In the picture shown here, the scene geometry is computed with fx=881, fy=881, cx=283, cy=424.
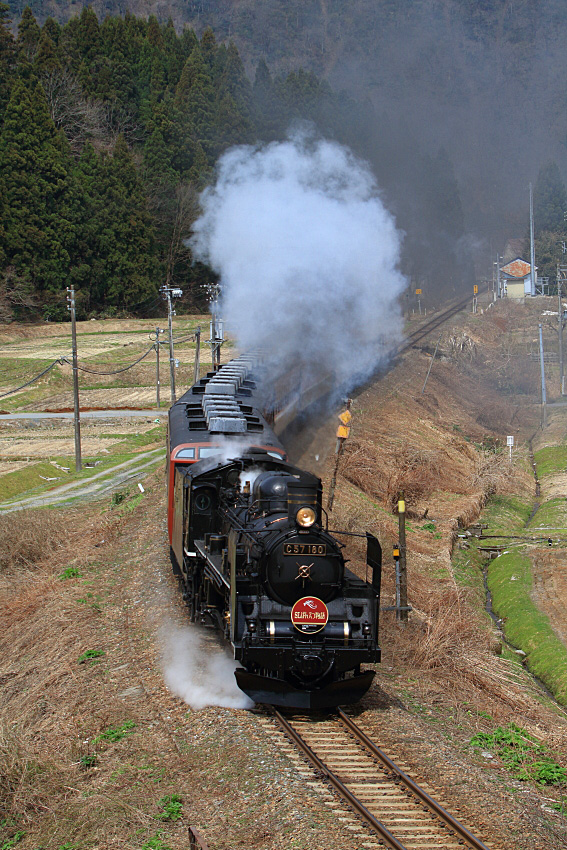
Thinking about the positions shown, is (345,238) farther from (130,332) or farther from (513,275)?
(513,275)

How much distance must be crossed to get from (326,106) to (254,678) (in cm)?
8353

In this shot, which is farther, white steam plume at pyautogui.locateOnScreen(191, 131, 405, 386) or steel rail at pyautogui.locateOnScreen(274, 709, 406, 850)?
white steam plume at pyautogui.locateOnScreen(191, 131, 405, 386)

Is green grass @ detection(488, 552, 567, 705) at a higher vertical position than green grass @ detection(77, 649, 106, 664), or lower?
lower

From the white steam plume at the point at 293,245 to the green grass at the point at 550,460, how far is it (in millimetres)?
14182

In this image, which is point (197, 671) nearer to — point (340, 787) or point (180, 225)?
point (340, 787)

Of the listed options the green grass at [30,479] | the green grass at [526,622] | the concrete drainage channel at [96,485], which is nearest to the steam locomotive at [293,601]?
the green grass at [526,622]

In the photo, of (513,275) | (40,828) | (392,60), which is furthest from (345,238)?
(392,60)

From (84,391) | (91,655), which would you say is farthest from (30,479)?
(91,655)

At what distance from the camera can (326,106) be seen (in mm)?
87000

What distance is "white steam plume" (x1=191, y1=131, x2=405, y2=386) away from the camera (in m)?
26.0

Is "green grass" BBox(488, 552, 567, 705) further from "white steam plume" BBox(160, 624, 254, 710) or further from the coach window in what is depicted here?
the coach window

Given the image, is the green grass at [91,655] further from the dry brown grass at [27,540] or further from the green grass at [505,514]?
the green grass at [505,514]

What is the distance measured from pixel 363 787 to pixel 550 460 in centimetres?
3344

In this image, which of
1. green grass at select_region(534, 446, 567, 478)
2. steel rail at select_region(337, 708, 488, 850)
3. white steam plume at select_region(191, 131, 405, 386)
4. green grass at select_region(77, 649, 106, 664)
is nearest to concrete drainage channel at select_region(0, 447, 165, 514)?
white steam plume at select_region(191, 131, 405, 386)
